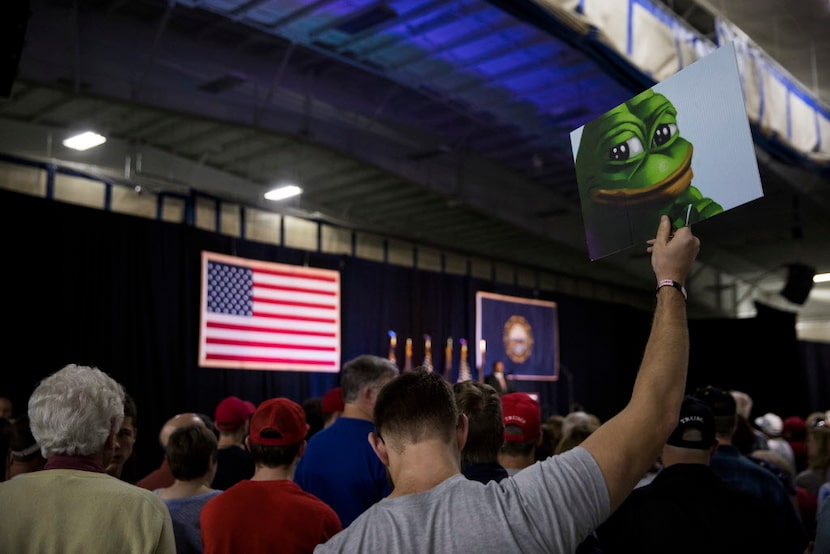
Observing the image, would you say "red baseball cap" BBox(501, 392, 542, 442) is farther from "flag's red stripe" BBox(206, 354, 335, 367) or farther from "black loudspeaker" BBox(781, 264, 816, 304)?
"black loudspeaker" BBox(781, 264, 816, 304)

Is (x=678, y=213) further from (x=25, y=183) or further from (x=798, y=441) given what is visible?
(x=25, y=183)

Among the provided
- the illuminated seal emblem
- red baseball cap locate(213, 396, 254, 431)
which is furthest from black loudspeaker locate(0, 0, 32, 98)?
the illuminated seal emblem

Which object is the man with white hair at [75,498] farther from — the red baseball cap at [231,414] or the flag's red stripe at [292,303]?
the flag's red stripe at [292,303]

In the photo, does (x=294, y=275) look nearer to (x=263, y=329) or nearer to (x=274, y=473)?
(x=263, y=329)

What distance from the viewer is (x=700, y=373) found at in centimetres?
1541

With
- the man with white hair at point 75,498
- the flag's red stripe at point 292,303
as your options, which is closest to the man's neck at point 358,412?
the man with white hair at point 75,498

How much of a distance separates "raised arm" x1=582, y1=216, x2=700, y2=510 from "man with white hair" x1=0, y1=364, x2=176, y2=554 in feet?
3.27

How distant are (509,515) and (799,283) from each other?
12.1 metres

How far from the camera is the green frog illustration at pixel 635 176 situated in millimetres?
1245

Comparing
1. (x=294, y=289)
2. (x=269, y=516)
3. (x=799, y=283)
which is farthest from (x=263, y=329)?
(x=799, y=283)

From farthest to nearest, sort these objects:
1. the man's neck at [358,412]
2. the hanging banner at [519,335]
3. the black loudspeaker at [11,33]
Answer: the hanging banner at [519,335]
the black loudspeaker at [11,33]
the man's neck at [358,412]

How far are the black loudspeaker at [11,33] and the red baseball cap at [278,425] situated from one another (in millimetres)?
2620

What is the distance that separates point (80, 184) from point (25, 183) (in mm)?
628

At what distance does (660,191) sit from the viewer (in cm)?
127
